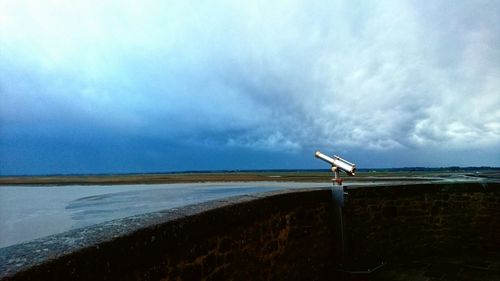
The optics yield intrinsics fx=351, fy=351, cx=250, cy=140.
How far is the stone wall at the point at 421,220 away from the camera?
4.92 meters

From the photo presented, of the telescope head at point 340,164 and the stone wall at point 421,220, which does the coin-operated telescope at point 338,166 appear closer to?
the telescope head at point 340,164

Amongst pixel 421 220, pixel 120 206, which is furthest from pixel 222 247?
pixel 120 206

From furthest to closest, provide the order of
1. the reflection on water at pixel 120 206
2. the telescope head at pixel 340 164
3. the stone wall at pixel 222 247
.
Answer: the reflection on water at pixel 120 206, the telescope head at pixel 340 164, the stone wall at pixel 222 247

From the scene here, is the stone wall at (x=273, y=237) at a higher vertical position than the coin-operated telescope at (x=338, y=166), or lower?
lower

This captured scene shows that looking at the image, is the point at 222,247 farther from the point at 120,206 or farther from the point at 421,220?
the point at 120,206

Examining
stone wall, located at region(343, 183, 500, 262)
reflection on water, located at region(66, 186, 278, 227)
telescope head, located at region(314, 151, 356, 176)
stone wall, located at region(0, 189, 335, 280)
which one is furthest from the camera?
reflection on water, located at region(66, 186, 278, 227)

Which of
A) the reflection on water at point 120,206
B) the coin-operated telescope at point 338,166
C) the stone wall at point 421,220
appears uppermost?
the coin-operated telescope at point 338,166

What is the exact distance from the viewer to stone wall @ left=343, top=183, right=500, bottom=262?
4918 mm

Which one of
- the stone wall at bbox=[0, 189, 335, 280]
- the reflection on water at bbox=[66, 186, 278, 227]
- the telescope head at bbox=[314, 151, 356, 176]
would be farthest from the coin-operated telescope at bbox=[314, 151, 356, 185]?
the reflection on water at bbox=[66, 186, 278, 227]

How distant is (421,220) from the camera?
5273 mm

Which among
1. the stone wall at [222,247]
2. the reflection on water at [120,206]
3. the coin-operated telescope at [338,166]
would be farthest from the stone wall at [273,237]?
the reflection on water at [120,206]

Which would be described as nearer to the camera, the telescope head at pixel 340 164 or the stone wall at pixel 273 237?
the stone wall at pixel 273 237

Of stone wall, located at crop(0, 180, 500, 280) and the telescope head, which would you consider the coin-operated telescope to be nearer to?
the telescope head

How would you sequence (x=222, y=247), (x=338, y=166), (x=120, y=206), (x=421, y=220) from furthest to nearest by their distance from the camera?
(x=120, y=206), (x=421, y=220), (x=338, y=166), (x=222, y=247)
